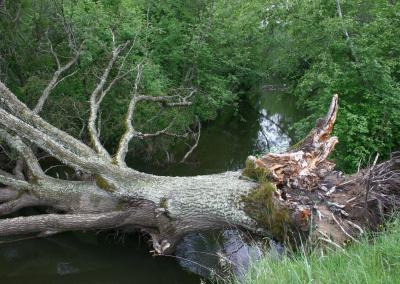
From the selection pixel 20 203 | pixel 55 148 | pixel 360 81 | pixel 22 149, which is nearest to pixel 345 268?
pixel 55 148

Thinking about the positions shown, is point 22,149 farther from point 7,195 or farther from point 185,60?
point 185,60

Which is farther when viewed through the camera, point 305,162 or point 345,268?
point 305,162

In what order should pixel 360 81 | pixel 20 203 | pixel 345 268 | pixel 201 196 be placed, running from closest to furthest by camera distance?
pixel 345 268 < pixel 201 196 < pixel 20 203 < pixel 360 81

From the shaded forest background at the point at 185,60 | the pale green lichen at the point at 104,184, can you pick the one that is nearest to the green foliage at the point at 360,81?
the shaded forest background at the point at 185,60

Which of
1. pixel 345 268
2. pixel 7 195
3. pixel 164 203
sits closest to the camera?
pixel 345 268

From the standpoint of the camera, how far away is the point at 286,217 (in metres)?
5.77

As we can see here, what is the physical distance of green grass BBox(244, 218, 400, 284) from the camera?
121 inches

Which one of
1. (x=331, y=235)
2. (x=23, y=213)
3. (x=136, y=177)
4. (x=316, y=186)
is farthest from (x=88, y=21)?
(x=331, y=235)

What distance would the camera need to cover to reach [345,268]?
3.33 m

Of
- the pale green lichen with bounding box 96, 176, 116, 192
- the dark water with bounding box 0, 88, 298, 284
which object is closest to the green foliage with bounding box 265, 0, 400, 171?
the dark water with bounding box 0, 88, 298, 284

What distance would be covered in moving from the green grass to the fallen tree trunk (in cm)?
165

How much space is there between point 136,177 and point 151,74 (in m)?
5.96

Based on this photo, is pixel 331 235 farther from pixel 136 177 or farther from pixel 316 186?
pixel 136 177

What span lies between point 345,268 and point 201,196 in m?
3.36
